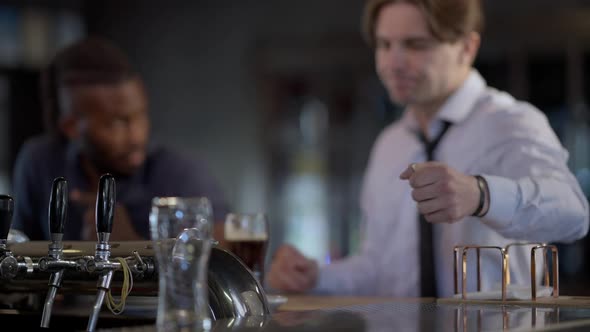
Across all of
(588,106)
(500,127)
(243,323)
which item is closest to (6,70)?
(588,106)

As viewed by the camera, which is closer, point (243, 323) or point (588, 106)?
point (243, 323)

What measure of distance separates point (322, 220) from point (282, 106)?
2.73 feet

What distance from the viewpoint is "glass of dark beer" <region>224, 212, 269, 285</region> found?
6.95 feet

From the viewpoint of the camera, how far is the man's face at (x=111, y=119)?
276cm

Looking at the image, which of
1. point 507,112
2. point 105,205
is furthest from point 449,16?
point 105,205

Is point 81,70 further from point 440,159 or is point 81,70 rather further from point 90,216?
point 440,159

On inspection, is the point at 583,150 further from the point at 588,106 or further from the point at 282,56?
the point at 282,56

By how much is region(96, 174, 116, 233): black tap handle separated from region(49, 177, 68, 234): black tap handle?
6cm

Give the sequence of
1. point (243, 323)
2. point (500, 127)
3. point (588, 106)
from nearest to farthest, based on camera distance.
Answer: point (243, 323)
point (500, 127)
point (588, 106)

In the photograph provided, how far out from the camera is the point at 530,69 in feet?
→ 18.4

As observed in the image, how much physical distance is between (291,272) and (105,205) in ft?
3.60

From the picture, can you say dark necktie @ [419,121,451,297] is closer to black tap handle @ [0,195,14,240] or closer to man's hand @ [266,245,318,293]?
man's hand @ [266,245,318,293]

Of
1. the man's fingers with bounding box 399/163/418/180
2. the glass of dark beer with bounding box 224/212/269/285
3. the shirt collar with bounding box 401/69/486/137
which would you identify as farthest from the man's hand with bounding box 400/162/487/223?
the shirt collar with bounding box 401/69/486/137

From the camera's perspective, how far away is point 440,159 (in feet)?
8.16
